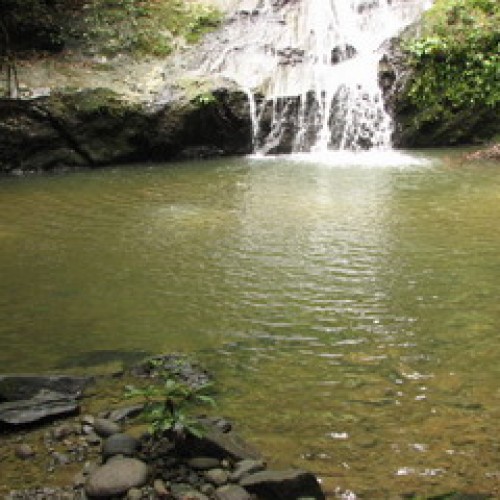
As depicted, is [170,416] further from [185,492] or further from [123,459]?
Answer: [185,492]

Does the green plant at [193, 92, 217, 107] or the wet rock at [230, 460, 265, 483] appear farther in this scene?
the green plant at [193, 92, 217, 107]

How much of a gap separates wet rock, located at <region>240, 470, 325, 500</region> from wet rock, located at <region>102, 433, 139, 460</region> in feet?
2.18

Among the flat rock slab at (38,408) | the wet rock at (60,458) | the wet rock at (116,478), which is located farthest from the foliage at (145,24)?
the wet rock at (116,478)

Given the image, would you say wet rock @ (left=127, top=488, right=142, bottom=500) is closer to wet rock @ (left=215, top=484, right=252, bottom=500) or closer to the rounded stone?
wet rock @ (left=215, top=484, right=252, bottom=500)

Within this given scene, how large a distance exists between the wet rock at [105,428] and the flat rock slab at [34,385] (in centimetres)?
49

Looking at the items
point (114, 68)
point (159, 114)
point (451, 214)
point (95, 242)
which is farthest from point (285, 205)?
point (114, 68)

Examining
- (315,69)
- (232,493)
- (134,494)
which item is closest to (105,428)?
(134,494)

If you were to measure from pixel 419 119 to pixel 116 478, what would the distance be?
13.2m

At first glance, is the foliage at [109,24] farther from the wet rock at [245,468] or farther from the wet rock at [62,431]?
the wet rock at [245,468]

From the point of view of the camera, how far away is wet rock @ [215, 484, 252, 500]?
9.63 ft

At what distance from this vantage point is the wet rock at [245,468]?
310 centimetres

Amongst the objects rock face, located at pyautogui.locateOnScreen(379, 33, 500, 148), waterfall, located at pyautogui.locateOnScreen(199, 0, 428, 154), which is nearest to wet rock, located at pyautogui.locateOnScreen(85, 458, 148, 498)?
waterfall, located at pyautogui.locateOnScreen(199, 0, 428, 154)

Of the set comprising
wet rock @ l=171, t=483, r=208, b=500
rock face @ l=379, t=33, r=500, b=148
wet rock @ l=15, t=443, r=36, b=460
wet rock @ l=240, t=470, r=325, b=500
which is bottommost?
wet rock @ l=15, t=443, r=36, b=460

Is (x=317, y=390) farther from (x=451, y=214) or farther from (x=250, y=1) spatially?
(x=250, y=1)
